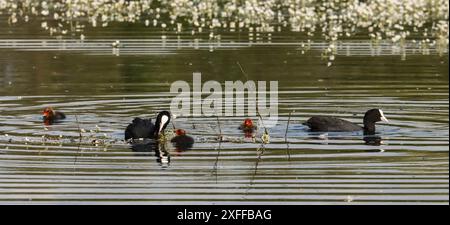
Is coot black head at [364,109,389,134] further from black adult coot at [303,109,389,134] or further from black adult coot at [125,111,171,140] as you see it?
black adult coot at [125,111,171,140]

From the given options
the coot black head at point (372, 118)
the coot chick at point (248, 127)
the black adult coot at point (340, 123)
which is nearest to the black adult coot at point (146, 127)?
the coot chick at point (248, 127)

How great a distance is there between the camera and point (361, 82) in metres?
27.3

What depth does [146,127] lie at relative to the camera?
20141mm

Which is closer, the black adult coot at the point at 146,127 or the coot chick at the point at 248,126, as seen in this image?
the black adult coot at the point at 146,127

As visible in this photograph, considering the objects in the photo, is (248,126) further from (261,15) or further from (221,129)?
(261,15)

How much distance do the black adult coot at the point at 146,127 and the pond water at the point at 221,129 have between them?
363mm

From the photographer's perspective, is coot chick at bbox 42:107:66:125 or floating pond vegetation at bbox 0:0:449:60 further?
floating pond vegetation at bbox 0:0:449:60

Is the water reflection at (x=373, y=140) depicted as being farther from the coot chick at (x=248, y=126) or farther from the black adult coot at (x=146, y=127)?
the black adult coot at (x=146, y=127)

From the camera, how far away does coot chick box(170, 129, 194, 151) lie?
19047mm

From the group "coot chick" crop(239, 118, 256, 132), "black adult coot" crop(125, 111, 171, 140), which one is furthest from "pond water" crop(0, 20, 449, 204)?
"black adult coot" crop(125, 111, 171, 140)

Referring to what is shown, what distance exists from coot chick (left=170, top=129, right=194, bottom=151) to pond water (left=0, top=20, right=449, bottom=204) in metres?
0.17

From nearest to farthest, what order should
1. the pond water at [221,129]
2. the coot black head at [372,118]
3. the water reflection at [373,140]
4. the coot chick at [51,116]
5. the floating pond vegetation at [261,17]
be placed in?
the pond water at [221,129], the water reflection at [373,140], the coot black head at [372,118], the coot chick at [51,116], the floating pond vegetation at [261,17]

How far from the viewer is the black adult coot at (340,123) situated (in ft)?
67.6
